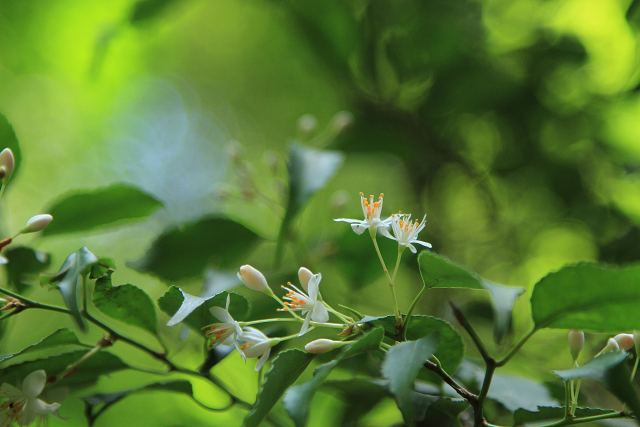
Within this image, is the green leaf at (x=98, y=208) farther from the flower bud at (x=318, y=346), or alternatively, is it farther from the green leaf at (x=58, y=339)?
the flower bud at (x=318, y=346)

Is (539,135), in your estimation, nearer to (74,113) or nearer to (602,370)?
(602,370)

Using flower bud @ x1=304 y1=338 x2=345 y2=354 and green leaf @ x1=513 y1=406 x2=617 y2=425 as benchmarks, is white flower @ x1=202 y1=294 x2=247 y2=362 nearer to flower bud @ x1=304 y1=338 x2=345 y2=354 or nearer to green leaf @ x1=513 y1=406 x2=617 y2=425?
flower bud @ x1=304 y1=338 x2=345 y2=354

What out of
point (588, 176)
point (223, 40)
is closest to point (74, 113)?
point (223, 40)

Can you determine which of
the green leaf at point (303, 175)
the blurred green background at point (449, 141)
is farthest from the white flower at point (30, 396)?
the green leaf at point (303, 175)

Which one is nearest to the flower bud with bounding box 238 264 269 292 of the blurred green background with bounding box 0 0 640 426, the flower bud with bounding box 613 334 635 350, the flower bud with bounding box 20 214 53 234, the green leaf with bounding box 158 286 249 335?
the green leaf with bounding box 158 286 249 335

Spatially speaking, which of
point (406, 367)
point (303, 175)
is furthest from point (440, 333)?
point (303, 175)

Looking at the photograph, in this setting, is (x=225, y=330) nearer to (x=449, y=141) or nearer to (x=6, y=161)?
(x=6, y=161)

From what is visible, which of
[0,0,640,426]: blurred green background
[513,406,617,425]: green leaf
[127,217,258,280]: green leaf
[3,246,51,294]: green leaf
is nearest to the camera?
[513,406,617,425]: green leaf
